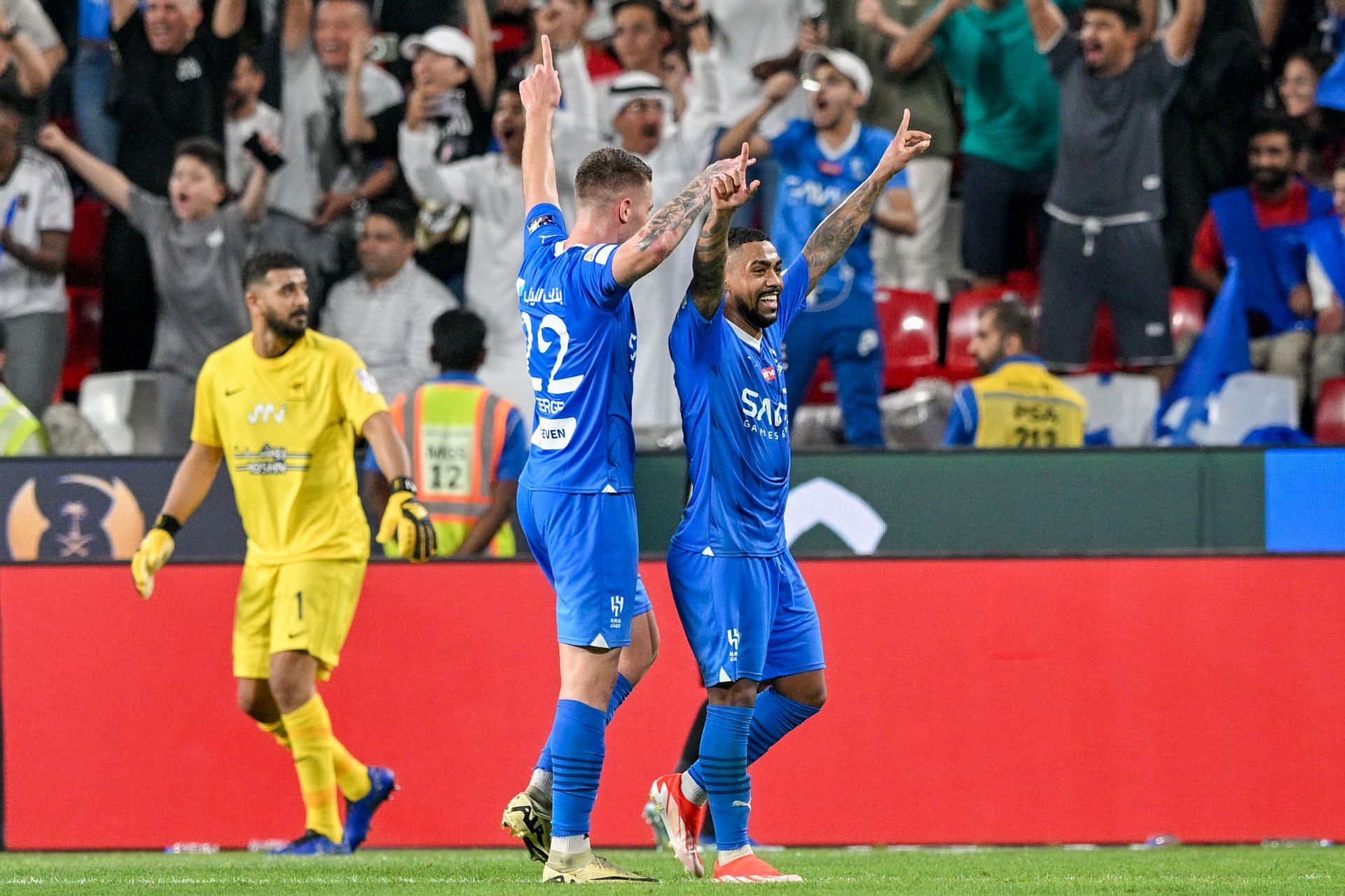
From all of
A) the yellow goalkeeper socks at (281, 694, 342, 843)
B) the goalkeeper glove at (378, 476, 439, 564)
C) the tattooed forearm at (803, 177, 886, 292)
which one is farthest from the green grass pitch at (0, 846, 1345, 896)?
the tattooed forearm at (803, 177, 886, 292)

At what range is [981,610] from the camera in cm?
679

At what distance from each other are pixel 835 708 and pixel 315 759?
2.07 m

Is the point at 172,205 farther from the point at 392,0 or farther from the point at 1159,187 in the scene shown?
the point at 1159,187

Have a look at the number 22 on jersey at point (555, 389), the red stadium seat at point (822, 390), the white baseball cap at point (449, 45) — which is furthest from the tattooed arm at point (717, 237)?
the white baseball cap at point (449, 45)

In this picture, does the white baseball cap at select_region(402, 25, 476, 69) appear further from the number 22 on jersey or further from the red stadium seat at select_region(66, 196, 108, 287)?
the number 22 on jersey

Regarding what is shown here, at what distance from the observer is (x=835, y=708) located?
22.3 ft

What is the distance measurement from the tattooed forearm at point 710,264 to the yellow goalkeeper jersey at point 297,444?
2.21 m

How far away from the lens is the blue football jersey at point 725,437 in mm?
4746

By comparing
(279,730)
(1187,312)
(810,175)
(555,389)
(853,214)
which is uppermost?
(810,175)

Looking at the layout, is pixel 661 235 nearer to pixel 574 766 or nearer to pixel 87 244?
pixel 574 766

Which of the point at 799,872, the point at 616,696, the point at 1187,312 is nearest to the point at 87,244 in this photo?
the point at 1187,312

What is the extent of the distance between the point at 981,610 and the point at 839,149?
12.2 ft

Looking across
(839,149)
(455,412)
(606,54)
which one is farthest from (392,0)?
(455,412)

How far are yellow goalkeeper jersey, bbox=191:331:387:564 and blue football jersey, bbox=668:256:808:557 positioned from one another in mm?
2039
